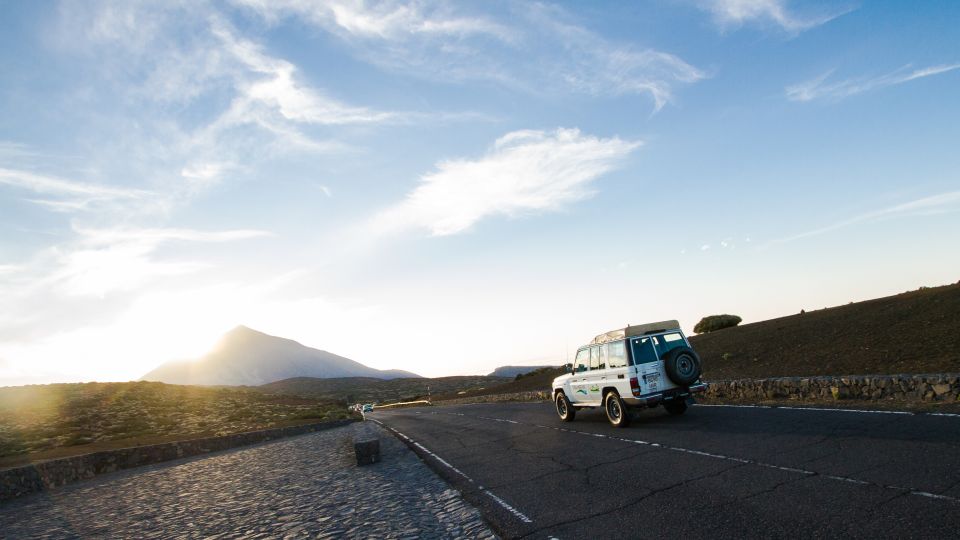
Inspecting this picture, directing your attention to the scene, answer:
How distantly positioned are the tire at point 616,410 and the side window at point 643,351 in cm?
124

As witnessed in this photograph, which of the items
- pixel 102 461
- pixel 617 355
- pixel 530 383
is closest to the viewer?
pixel 617 355

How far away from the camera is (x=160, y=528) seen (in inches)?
363

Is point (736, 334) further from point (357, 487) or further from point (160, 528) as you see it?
point (160, 528)

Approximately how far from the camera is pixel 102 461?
64.1 feet

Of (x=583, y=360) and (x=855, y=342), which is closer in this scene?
(x=583, y=360)

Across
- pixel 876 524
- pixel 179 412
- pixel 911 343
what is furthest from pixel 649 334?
pixel 179 412

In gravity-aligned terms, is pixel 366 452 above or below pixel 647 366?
below

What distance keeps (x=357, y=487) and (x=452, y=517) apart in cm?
409

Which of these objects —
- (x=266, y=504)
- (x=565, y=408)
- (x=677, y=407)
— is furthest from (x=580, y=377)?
(x=266, y=504)

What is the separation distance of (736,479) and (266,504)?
8.44 m

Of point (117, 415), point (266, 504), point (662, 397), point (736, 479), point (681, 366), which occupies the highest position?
point (117, 415)

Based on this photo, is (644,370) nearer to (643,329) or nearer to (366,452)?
(643,329)

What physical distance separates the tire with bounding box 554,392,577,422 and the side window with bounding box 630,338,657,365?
172 inches

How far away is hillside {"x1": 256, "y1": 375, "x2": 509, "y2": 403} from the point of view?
9375cm
